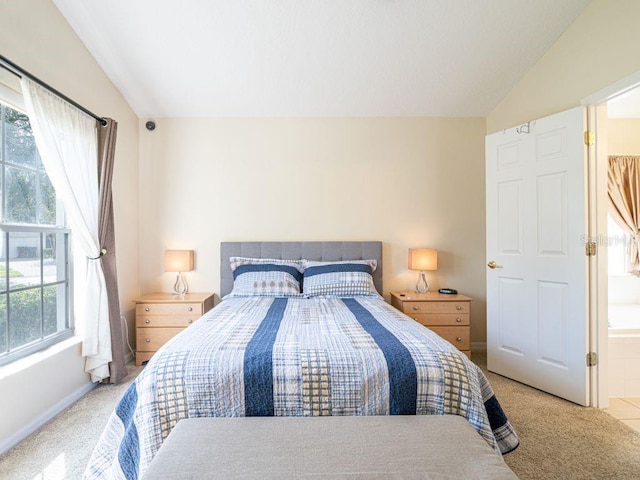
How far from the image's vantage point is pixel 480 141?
131 inches

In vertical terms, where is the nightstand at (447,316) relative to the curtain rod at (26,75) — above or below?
below

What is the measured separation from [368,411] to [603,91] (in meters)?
2.53

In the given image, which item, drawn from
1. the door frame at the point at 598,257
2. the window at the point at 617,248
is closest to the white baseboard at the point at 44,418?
the door frame at the point at 598,257

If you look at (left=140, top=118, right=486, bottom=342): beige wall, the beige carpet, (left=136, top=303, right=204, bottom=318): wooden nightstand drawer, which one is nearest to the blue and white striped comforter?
the beige carpet

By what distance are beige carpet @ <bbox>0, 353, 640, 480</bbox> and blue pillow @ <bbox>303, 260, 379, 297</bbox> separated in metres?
1.35

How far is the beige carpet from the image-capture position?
155cm

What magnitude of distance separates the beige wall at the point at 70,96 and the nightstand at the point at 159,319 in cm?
34

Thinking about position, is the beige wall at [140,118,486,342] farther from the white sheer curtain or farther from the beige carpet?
the beige carpet

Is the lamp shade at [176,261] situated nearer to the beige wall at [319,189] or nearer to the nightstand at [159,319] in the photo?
the beige wall at [319,189]

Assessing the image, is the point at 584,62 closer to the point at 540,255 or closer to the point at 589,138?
the point at 589,138

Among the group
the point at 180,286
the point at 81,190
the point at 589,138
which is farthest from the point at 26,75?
the point at 589,138

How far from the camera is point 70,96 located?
2270 millimetres

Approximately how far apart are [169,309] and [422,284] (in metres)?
2.50

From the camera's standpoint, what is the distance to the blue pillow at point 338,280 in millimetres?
2758
